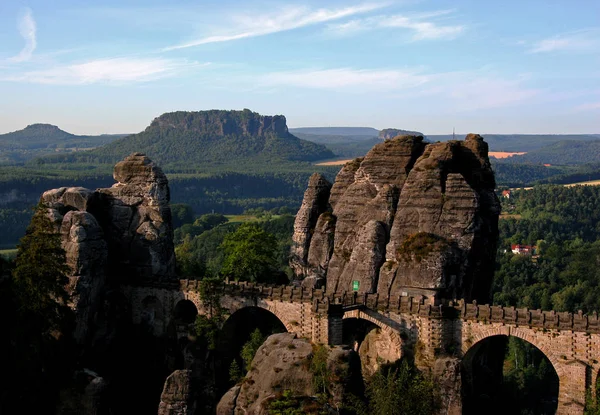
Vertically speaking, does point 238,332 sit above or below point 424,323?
below

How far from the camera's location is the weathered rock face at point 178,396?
147ft

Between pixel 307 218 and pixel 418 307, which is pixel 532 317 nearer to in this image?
pixel 418 307

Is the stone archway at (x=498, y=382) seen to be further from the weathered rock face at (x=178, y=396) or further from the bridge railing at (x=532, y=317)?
the weathered rock face at (x=178, y=396)

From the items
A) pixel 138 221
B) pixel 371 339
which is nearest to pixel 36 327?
pixel 138 221

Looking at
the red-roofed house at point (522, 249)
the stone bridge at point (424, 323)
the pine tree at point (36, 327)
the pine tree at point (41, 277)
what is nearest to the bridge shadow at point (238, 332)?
the stone bridge at point (424, 323)

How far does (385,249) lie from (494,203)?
901 centimetres

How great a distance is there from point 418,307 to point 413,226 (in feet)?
22.2

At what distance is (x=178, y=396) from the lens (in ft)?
147

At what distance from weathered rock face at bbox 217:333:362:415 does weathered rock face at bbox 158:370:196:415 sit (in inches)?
73.4

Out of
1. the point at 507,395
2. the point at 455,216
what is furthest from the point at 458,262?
the point at 507,395

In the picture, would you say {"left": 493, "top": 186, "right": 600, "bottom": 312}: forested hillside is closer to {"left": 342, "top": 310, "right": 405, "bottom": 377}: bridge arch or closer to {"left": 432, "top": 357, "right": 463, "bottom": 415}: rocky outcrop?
{"left": 342, "top": 310, "right": 405, "bottom": 377}: bridge arch

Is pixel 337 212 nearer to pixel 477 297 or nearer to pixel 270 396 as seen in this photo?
pixel 477 297

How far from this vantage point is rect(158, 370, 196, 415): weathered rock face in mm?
44719

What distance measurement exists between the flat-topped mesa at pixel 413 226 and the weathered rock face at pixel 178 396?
1468 centimetres
